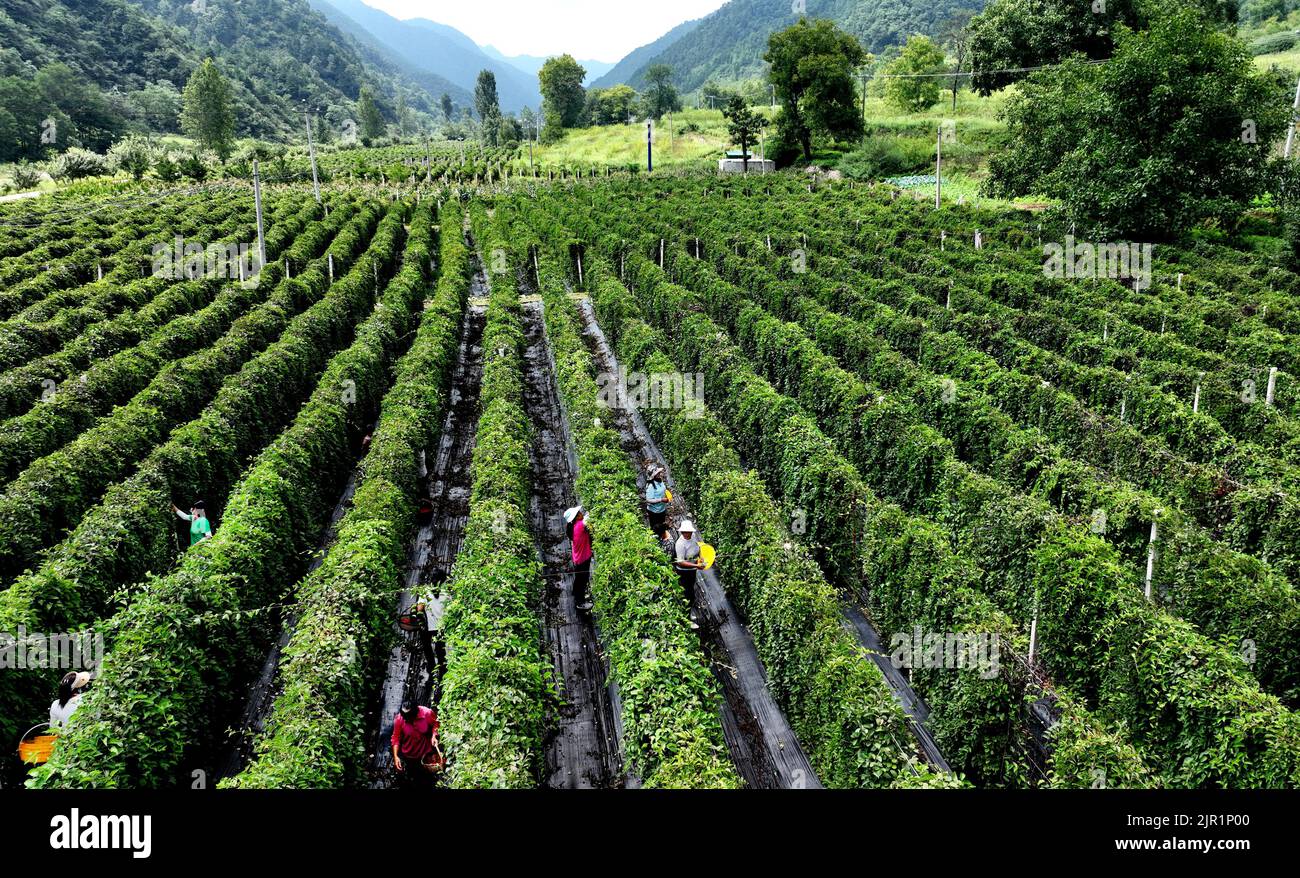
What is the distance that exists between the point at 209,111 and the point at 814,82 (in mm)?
63592

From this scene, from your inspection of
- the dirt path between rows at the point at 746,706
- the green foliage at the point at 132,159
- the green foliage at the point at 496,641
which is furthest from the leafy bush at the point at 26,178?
the dirt path between rows at the point at 746,706

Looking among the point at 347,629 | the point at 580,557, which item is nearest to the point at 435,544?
the point at 580,557

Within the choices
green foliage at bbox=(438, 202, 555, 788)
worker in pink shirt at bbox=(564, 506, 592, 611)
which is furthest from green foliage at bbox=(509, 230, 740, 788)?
green foliage at bbox=(438, 202, 555, 788)

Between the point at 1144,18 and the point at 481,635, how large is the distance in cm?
5627

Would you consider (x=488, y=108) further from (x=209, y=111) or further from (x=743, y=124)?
(x=743, y=124)

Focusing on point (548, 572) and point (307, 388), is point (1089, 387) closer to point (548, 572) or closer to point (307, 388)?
point (548, 572)

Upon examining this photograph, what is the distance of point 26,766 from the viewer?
31.1 feet

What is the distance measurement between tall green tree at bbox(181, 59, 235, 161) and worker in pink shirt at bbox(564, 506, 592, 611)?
289 ft

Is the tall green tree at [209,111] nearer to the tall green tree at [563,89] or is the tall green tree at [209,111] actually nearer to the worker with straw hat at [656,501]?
the tall green tree at [563,89]

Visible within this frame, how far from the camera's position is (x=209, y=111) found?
81.4 metres

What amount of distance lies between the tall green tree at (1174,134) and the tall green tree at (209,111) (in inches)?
3273

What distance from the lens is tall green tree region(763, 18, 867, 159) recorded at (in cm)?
6138

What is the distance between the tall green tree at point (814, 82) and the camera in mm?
61375
